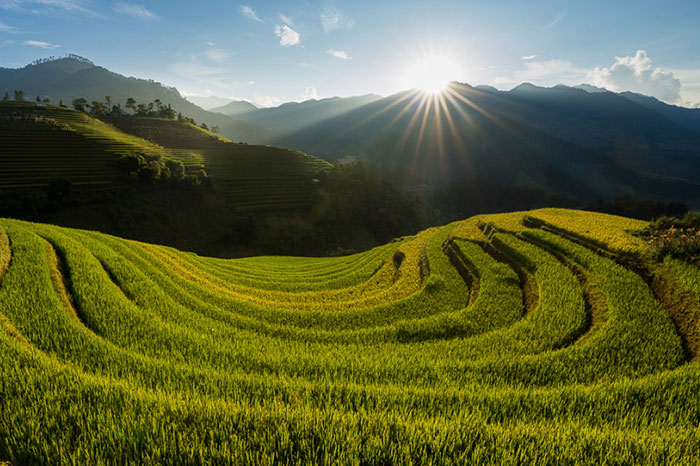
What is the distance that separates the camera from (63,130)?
66.3 m

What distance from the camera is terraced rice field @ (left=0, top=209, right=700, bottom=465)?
3.11 metres

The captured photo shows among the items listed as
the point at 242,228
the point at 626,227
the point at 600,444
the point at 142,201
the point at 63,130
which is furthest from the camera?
the point at 63,130

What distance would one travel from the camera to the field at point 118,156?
48.3m

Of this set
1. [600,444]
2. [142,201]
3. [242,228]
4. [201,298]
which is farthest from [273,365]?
[142,201]

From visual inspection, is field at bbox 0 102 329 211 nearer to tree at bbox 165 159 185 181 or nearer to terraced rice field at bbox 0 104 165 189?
terraced rice field at bbox 0 104 165 189

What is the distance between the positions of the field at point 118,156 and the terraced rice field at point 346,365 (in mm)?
50656

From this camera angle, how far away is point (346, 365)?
19.8ft

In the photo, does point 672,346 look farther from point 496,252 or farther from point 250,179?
point 250,179

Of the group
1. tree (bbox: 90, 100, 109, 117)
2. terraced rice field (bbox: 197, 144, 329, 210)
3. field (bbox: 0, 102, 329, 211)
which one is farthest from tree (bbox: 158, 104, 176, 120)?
terraced rice field (bbox: 197, 144, 329, 210)

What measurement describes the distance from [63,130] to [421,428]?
9890cm

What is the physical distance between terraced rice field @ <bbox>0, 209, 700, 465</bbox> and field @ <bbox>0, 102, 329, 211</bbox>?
50656 millimetres

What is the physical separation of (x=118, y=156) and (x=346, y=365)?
244ft

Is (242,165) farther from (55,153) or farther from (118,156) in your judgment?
(55,153)

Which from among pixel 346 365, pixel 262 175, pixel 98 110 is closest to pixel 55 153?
pixel 262 175
